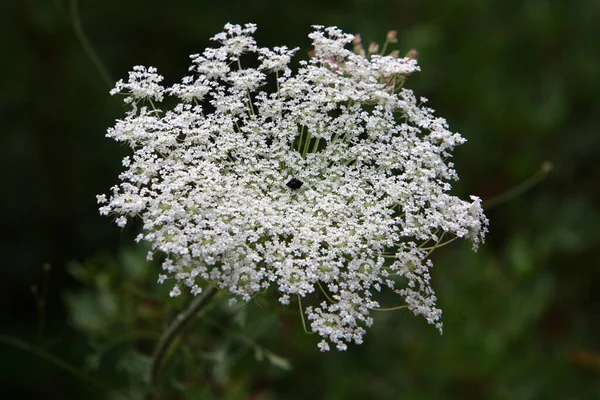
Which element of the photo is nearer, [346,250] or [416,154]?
[346,250]
